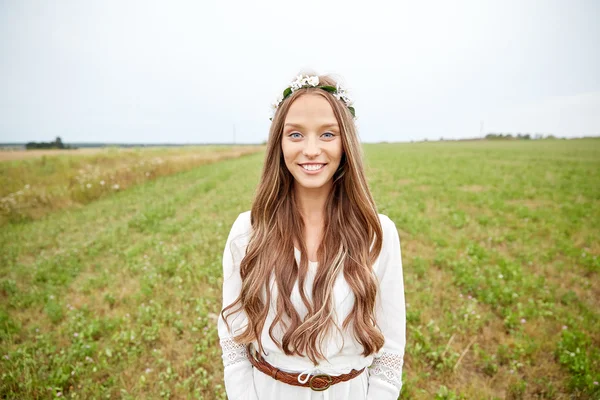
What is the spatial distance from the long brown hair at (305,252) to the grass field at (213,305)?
32cm

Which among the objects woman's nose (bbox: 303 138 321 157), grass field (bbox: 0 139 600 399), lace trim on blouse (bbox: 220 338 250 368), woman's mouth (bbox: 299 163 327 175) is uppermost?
woman's nose (bbox: 303 138 321 157)

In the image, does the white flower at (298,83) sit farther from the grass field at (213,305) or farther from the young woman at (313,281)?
the grass field at (213,305)

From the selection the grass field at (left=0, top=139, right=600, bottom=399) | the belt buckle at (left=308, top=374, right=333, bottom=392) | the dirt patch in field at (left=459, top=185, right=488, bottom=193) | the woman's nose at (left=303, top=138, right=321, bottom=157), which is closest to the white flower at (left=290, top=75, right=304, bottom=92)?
the woman's nose at (left=303, top=138, right=321, bottom=157)

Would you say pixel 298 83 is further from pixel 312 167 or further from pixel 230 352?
pixel 230 352

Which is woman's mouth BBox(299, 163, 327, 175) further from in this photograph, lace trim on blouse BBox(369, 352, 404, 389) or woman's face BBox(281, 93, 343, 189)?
lace trim on blouse BBox(369, 352, 404, 389)

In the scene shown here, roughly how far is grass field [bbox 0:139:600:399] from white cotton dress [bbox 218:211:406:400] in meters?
0.69

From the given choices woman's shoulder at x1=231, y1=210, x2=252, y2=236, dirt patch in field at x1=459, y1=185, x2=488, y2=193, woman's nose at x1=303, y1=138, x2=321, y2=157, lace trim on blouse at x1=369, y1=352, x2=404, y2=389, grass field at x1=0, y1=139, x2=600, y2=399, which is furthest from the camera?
dirt patch in field at x1=459, y1=185, x2=488, y2=193

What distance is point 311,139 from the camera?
1.47 m

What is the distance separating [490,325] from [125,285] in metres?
5.58

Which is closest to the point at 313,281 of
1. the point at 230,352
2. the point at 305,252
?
the point at 305,252

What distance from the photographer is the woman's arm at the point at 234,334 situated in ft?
5.14

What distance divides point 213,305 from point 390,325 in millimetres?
3353

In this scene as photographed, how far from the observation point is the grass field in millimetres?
2986

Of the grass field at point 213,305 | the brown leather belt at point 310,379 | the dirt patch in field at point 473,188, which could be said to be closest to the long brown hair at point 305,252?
the brown leather belt at point 310,379
